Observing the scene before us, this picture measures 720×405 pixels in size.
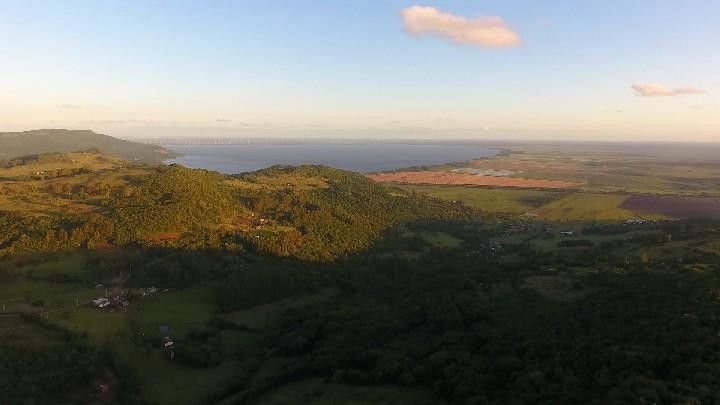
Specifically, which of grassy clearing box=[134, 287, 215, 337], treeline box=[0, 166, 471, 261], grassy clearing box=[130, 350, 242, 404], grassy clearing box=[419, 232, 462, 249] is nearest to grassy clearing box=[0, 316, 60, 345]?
grassy clearing box=[130, 350, 242, 404]

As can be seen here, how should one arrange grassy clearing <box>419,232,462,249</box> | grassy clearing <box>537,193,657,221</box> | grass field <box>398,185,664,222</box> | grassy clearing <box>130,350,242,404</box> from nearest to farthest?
grassy clearing <box>130,350,242,404</box>
grassy clearing <box>419,232,462,249</box>
grassy clearing <box>537,193,657,221</box>
grass field <box>398,185,664,222</box>

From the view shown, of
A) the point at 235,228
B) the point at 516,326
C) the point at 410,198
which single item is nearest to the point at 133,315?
the point at 235,228

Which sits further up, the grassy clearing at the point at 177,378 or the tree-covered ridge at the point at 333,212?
the tree-covered ridge at the point at 333,212

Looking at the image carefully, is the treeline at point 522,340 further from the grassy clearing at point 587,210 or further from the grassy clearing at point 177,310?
the grassy clearing at point 587,210

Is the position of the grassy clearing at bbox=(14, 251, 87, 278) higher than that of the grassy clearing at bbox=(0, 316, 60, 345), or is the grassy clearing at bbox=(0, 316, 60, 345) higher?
the grassy clearing at bbox=(14, 251, 87, 278)

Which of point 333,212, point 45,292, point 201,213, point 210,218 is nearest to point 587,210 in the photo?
point 333,212

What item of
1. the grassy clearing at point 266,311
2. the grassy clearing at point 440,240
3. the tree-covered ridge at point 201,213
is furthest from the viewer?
the grassy clearing at point 440,240

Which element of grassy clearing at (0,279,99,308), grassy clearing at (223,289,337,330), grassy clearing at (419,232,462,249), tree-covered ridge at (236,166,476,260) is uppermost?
tree-covered ridge at (236,166,476,260)

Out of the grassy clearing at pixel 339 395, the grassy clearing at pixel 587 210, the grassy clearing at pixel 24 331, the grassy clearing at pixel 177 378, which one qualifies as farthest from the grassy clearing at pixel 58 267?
the grassy clearing at pixel 587 210

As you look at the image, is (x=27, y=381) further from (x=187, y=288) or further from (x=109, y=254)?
(x=109, y=254)

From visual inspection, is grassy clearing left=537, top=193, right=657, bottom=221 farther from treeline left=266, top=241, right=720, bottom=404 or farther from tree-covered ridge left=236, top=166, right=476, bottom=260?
treeline left=266, top=241, right=720, bottom=404
